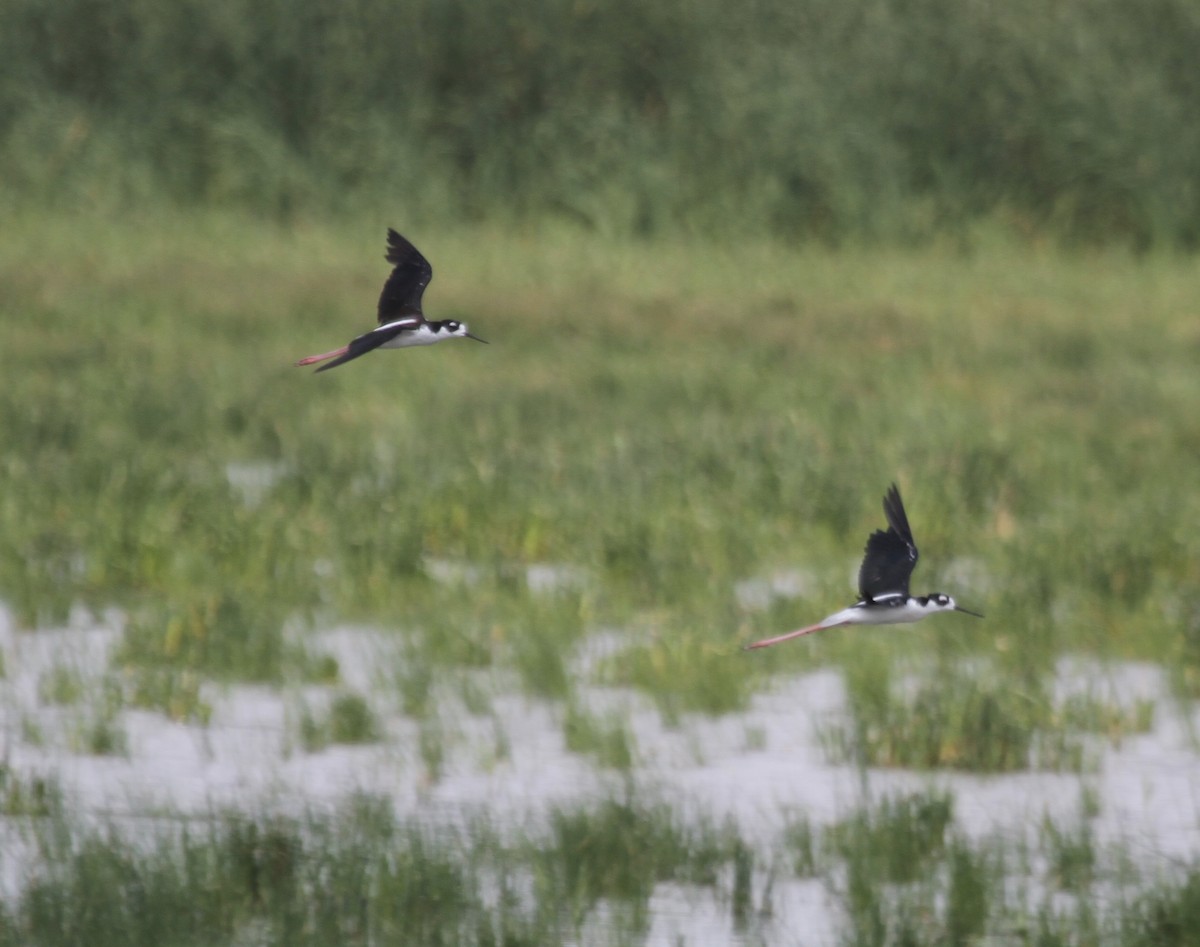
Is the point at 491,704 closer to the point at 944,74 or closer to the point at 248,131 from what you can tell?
the point at 248,131

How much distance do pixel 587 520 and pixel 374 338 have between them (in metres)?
6.25

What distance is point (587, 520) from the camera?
884 centimetres

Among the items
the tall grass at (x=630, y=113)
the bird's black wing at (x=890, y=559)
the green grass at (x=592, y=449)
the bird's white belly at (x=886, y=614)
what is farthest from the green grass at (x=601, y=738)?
the tall grass at (x=630, y=113)

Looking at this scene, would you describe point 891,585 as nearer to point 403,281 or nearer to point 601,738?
point 403,281

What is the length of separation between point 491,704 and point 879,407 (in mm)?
4790

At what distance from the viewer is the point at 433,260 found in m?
14.5

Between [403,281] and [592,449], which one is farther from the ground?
[592,449]

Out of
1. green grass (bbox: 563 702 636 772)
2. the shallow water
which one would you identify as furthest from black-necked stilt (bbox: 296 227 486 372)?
green grass (bbox: 563 702 636 772)

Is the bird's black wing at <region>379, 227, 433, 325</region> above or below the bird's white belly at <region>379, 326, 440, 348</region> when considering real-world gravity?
above

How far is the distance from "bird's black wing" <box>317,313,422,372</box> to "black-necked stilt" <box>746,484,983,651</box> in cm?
58

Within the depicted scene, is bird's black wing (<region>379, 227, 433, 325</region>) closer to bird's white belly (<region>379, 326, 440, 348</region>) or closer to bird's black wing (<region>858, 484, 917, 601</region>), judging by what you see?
bird's white belly (<region>379, 326, 440, 348</region>)

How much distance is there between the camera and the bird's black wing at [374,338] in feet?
8.32

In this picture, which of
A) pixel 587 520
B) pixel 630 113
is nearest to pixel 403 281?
pixel 587 520

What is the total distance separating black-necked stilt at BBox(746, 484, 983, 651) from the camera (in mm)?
2666
